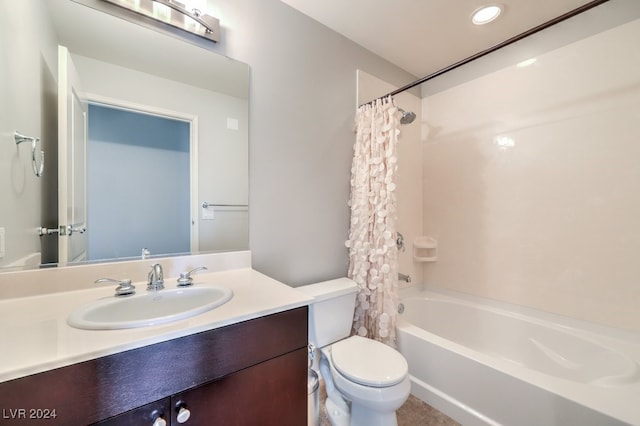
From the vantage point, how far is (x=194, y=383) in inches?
27.7

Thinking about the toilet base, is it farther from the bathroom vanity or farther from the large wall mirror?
the large wall mirror

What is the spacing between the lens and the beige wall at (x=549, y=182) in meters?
1.48

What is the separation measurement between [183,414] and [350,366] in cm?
81

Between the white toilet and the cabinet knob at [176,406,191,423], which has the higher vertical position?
the cabinet knob at [176,406,191,423]

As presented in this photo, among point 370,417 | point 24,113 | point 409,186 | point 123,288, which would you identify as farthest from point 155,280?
point 409,186

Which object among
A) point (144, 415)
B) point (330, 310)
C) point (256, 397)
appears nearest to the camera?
point (144, 415)

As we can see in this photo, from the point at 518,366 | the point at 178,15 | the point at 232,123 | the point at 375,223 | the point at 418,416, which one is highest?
the point at 178,15

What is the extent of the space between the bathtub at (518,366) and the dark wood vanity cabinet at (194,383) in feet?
3.26

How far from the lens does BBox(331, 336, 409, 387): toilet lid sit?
1162 mm

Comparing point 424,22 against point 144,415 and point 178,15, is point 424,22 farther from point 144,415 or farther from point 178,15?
point 144,415

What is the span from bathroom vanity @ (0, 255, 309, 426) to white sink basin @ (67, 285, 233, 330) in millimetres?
27

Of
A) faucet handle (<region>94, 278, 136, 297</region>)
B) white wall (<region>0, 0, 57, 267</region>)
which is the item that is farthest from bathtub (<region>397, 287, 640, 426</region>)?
white wall (<region>0, 0, 57, 267</region>)

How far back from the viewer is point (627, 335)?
1444 mm

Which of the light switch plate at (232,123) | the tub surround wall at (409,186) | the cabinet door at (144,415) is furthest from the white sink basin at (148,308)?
the tub surround wall at (409,186)
